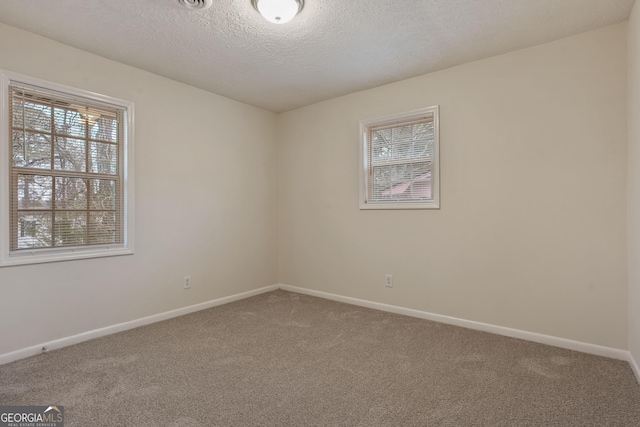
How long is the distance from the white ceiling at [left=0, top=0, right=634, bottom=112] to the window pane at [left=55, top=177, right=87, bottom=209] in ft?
3.71

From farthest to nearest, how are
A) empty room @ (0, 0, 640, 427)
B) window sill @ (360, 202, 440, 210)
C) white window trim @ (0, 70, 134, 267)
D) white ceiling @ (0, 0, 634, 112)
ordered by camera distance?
window sill @ (360, 202, 440, 210), white window trim @ (0, 70, 134, 267), white ceiling @ (0, 0, 634, 112), empty room @ (0, 0, 640, 427)

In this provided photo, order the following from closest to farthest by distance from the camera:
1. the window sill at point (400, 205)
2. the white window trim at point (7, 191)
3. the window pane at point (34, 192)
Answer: the white window trim at point (7, 191), the window pane at point (34, 192), the window sill at point (400, 205)

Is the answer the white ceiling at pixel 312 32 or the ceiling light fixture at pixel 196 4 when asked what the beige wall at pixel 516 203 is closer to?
the white ceiling at pixel 312 32

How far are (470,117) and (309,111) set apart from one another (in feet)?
6.63

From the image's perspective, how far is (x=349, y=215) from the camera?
397cm

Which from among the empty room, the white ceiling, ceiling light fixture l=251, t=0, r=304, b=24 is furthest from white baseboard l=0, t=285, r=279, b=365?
ceiling light fixture l=251, t=0, r=304, b=24

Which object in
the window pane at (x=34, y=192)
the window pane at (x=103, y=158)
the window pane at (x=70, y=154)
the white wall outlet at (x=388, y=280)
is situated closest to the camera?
the window pane at (x=34, y=192)

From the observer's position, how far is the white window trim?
2.43 metres

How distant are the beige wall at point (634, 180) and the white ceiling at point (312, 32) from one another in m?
0.27

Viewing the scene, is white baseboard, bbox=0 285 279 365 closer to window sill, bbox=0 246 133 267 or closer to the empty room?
the empty room

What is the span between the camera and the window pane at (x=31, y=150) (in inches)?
99.4

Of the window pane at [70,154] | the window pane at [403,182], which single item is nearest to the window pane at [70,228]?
the window pane at [70,154]

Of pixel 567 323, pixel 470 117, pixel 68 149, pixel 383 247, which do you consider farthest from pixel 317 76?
pixel 567 323

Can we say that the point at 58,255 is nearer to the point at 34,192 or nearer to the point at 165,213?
the point at 34,192
